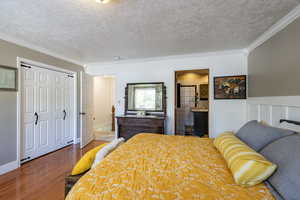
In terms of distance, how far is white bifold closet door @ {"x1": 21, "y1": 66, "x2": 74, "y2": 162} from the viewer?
→ 2834 millimetres

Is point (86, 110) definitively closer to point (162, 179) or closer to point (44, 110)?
point (44, 110)

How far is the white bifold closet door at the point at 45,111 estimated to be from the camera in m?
2.83

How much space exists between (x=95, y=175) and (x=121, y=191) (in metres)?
0.29

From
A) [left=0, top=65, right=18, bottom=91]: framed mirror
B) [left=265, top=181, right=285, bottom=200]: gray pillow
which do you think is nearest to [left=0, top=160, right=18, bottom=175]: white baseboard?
[left=0, top=65, right=18, bottom=91]: framed mirror

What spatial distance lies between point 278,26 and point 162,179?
2.62m

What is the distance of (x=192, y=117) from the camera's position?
5.06 meters

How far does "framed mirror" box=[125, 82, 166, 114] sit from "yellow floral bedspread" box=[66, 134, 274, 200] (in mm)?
2213

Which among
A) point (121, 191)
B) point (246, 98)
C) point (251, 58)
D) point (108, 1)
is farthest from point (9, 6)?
point (246, 98)

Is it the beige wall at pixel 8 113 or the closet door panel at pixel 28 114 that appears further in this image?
the closet door panel at pixel 28 114

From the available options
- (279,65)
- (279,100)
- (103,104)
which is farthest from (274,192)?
(103,104)

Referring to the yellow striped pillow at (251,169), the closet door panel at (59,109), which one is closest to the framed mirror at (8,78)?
the closet door panel at (59,109)

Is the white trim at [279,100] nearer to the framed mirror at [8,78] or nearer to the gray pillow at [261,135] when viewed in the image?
the gray pillow at [261,135]

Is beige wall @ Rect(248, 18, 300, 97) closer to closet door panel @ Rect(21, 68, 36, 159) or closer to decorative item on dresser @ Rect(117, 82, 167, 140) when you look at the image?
decorative item on dresser @ Rect(117, 82, 167, 140)

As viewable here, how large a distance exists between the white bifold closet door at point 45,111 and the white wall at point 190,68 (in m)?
1.17
